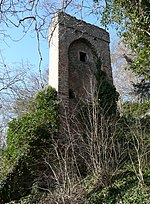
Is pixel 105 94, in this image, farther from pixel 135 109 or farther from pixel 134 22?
pixel 134 22

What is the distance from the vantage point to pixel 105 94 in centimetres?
1109

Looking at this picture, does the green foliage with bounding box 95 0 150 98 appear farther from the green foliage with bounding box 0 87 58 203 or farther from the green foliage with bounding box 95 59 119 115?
the green foliage with bounding box 0 87 58 203

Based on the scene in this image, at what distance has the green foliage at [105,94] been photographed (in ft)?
35.0

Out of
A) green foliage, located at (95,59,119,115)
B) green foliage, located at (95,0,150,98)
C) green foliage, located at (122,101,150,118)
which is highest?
green foliage, located at (95,0,150,98)

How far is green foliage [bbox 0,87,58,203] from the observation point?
8.37m

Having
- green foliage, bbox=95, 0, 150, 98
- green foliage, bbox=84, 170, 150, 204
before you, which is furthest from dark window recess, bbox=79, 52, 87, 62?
green foliage, bbox=84, 170, 150, 204

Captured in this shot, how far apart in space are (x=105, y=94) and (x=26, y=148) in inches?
172

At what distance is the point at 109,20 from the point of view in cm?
725

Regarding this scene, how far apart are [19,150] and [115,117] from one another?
4028 millimetres

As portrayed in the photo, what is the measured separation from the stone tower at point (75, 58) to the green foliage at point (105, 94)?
0.41 meters

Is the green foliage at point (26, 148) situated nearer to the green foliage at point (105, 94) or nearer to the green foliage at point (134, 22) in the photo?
the green foliage at point (105, 94)

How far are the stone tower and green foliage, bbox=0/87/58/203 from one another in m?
1.30

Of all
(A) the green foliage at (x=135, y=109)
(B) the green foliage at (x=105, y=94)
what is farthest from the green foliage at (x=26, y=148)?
(A) the green foliage at (x=135, y=109)

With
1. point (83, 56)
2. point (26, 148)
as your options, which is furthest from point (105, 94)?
point (26, 148)
